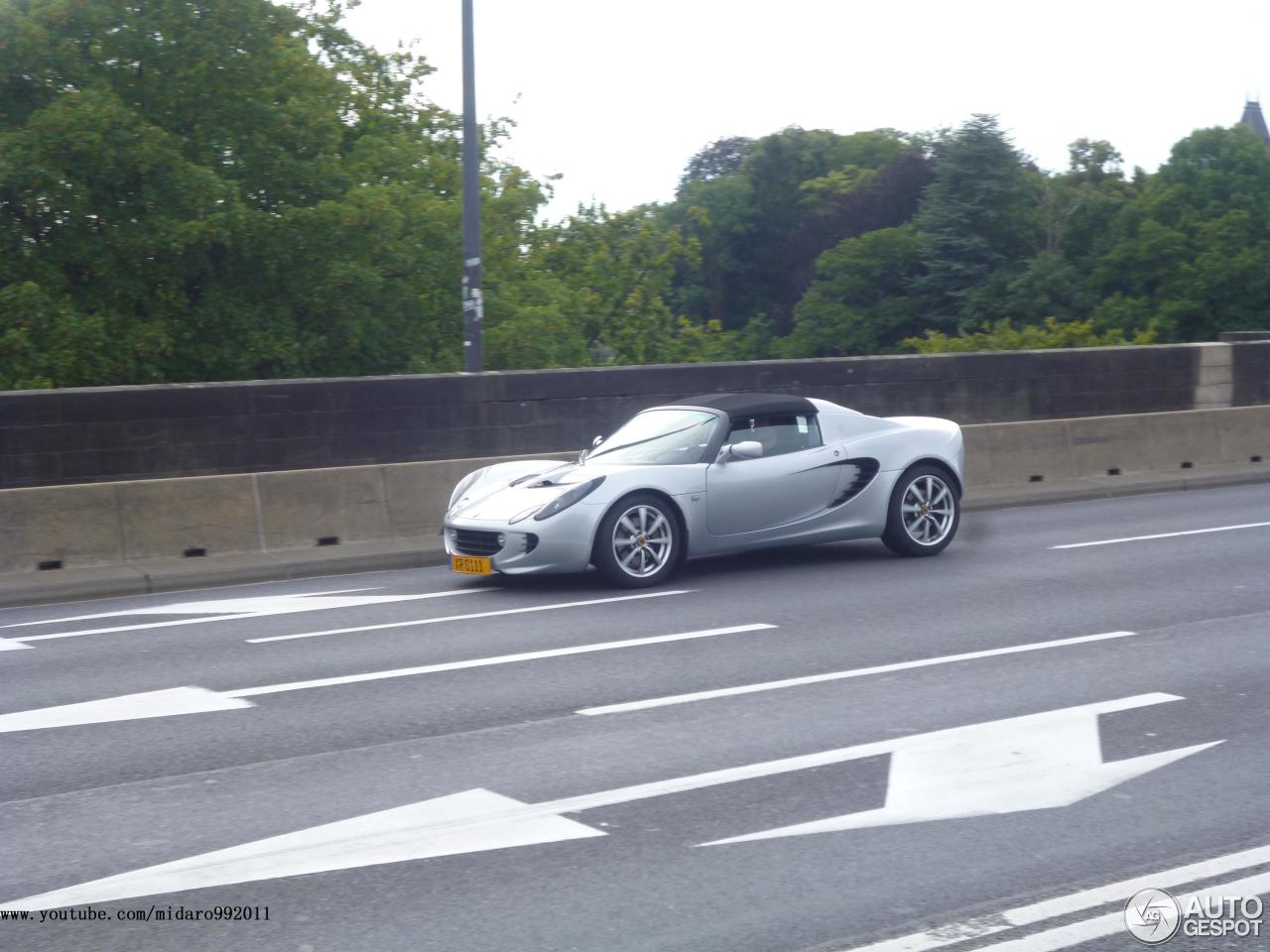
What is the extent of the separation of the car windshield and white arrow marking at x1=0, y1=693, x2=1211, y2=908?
5330 mm

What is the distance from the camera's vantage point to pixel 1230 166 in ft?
249

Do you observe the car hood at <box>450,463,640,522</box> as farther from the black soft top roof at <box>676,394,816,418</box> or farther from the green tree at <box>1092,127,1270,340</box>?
the green tree at <box>1092,127,1270,340</box>

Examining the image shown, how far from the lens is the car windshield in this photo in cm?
1132

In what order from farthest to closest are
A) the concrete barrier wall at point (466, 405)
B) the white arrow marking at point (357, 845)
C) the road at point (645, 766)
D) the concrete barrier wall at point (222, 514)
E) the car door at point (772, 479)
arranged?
the concrete barrier wall at point (466, 405), the concrete barrier wall at point (222, 514), the car door at point (772, 479), the white arrow marking at point (357, 845), the road at point (645, 766)

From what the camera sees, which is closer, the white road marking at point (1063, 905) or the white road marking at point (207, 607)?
the white road marking at point (1063, 905)

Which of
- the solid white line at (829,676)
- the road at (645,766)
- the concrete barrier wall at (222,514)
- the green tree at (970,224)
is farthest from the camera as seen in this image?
the green tree at (970,224)

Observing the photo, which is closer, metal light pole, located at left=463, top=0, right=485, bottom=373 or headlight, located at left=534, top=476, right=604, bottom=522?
headlight, located at left=534, top=476, right=604, bottom=522

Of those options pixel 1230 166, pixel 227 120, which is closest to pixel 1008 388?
pixel 227 120

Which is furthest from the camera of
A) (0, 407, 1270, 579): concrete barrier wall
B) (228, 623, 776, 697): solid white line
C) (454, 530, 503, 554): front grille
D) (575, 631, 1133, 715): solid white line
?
(0, 407, 1270, 579): concrete barrier wall

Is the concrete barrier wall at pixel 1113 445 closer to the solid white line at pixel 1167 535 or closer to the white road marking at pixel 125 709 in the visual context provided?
the solid white line at pixel 1167 535

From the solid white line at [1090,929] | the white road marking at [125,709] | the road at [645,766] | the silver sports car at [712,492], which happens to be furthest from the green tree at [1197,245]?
the solid white line at [1090,929]

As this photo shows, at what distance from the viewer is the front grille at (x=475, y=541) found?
35.5 ft

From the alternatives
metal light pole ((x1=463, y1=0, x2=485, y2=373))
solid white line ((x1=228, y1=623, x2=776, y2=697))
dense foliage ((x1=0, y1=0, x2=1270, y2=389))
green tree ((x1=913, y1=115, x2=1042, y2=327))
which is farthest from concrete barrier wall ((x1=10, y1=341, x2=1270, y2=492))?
green tree ((x1=913, y1=115, x2=1042, y2=327))

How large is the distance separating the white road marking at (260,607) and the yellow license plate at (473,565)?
210 mm
